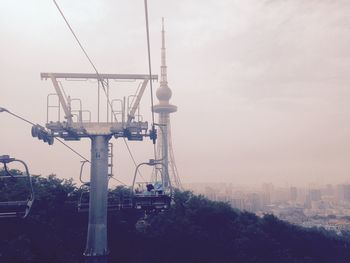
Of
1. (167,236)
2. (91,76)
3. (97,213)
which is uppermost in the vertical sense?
(91,76)

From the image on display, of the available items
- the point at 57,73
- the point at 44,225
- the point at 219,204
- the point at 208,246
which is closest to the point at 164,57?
the point at 219,204

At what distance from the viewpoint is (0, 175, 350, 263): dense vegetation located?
2966 cm

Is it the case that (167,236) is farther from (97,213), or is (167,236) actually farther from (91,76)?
(91,76)

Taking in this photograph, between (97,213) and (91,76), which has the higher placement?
(91,76)

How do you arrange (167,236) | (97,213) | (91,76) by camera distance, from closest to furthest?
(97,213), (91,76), (167,236)

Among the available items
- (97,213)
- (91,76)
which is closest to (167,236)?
(97,213)

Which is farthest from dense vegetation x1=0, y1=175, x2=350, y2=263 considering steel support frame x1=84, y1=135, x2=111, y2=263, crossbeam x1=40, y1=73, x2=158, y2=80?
crossbeam x1=40, y1=73, x2=158, y2=80

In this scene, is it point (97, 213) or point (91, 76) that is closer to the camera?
point (97, 213)

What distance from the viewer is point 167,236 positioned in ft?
129

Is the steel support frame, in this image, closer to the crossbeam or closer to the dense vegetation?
the crossbeam

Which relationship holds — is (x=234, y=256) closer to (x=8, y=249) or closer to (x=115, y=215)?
(x=115, y=215)

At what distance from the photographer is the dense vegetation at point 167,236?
29656 mm

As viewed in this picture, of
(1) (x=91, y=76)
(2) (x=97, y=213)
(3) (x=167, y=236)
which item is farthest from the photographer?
(3) (x=167, y=236)

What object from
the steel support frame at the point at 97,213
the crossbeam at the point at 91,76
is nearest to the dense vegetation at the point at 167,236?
the steel support frame at the point at 97,213
